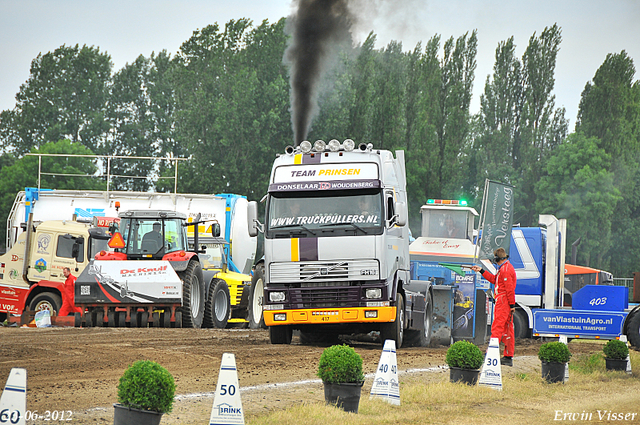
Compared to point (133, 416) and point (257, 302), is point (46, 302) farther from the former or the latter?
point (133, 416)

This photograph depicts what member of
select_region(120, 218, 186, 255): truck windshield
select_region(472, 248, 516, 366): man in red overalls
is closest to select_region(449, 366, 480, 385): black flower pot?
select_region(472, 248, 516, 366): man in red overalls

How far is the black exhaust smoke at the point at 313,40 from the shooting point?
2319cm

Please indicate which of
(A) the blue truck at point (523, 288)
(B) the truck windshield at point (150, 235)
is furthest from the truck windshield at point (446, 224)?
(B) the truck windshield at point (150, 235)

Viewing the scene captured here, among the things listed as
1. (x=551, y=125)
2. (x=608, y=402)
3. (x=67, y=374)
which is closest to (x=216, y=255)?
(x=67, y=374)

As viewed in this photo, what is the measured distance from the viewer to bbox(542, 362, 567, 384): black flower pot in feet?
40.1

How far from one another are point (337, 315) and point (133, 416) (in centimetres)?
828

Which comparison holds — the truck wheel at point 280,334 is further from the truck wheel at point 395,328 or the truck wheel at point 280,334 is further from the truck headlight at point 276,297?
the truck wheel at point 395,328

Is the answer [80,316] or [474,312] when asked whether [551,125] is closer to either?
[474,312]

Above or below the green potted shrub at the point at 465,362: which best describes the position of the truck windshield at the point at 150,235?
above

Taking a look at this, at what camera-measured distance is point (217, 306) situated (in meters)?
21.4

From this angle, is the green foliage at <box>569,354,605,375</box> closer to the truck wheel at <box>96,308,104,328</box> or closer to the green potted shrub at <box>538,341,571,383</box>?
the green potted shrub at <box>538,341,571,383</box>

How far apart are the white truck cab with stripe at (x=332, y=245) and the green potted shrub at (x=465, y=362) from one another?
327 cm

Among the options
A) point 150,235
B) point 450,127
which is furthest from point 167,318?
point 450,127

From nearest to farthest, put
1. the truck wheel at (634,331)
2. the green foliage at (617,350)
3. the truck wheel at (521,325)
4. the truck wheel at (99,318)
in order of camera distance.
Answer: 1. the green foliage at (617,350)
2. the truck wheel at (634,331)
3. the truck wheel at (99,318)
4. the truck wheel at (521,325)
